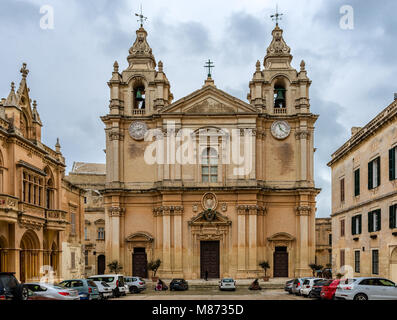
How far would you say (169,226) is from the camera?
1854 inches

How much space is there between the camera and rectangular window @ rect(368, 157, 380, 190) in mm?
33688

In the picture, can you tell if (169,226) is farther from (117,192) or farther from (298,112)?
(298,112)

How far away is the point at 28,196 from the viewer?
109ft

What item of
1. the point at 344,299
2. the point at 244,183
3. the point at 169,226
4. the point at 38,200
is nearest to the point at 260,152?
the point at 244,183

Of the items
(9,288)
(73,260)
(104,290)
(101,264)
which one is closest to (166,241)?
(73,260)

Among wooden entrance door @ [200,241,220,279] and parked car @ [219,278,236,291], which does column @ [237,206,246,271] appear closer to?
wooden entrance door @ [200,241,220,279]

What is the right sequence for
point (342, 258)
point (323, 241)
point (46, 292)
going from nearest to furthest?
1. point (46, 292)
2. point (342, 258)
3. point (323, 241)

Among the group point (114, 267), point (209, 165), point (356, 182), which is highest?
point (209, 165)

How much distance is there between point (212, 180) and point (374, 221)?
56.4 feet

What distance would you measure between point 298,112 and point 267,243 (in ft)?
37.0

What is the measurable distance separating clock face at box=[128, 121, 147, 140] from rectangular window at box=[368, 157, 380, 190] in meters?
20.8

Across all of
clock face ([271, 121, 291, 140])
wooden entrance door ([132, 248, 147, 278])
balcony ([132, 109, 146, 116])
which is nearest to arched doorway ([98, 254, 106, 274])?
wooden entrance door ([132, 248, 147, 278])

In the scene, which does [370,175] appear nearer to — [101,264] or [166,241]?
[166,241]

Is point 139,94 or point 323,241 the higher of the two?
point 139,94
